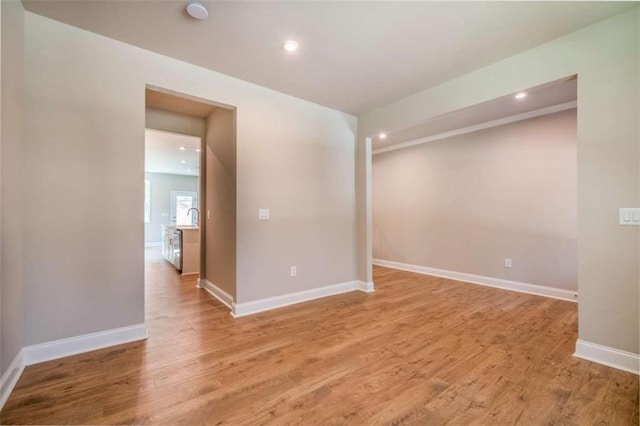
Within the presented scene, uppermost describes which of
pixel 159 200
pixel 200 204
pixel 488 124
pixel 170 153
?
pixel 170 153

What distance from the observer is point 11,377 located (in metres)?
1.80

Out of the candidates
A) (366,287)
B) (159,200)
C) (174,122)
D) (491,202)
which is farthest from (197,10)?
(159,200)

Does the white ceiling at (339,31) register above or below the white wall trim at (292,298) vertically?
above

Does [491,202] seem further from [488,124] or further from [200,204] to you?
[200,204]

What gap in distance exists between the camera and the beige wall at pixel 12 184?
67.9 inches

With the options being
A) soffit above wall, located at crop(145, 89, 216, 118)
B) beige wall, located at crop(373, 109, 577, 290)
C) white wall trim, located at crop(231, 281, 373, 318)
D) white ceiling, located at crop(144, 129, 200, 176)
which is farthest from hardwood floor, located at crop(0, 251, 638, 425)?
white ceiling, located at crop(144, 129, 200, 176)

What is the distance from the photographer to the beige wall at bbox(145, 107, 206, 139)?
148 inches

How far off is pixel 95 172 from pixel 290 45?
1951 millimetres

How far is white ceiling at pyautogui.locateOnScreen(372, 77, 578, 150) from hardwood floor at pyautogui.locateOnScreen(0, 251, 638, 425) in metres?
2.28

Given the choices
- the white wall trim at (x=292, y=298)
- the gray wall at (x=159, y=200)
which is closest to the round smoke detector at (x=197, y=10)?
the white wall trim at (x=292, y=298)

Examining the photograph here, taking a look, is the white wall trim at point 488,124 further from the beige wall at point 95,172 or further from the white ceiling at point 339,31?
the beige wall at point 95,172

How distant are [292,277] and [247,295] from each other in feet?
2.02

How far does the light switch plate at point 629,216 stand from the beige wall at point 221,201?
11.0ft

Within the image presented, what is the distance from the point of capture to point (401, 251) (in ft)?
18.6
